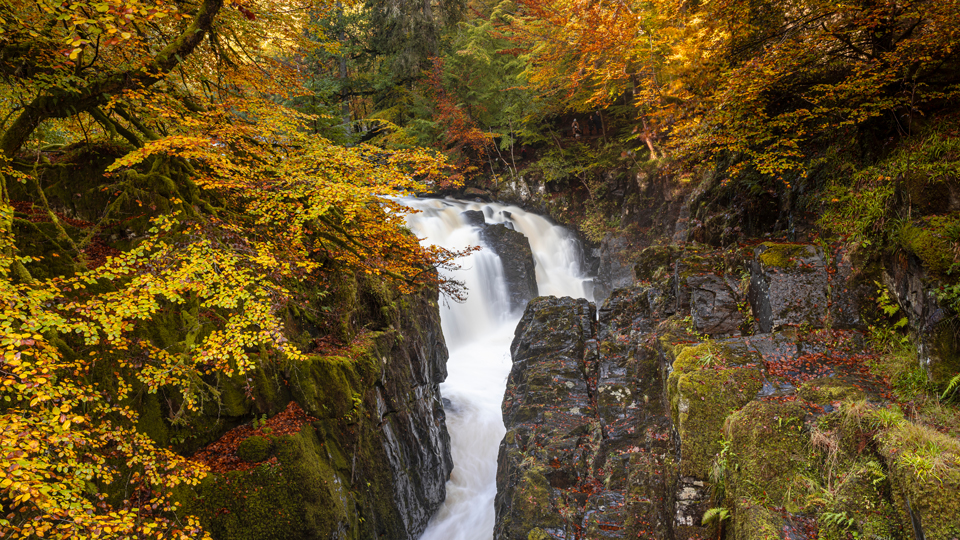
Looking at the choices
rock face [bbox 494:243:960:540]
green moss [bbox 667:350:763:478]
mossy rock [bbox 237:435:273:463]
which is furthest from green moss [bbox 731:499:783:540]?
mossy rock [bbox 237:435:273:463]

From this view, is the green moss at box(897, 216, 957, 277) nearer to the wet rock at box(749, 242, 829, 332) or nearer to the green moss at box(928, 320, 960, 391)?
the green moss at box(928, 320, 960, 391)

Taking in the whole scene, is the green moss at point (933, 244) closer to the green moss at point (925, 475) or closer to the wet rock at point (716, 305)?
the green moss at point (925, 475)

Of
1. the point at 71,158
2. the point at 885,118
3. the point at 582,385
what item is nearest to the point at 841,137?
the point at 885,118

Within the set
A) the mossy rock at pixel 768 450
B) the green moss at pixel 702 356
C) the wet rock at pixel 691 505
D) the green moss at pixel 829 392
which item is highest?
the green moss at pixel 702 356

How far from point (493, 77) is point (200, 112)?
17984mm

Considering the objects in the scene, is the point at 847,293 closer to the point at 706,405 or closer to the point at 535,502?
the point at 706,405

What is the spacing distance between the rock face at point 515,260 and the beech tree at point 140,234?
10.7m

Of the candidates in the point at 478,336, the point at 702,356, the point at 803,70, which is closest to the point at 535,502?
the point at 702,356

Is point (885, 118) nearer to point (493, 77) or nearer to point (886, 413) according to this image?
point (886, 413)

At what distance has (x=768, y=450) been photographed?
4070 millimetres

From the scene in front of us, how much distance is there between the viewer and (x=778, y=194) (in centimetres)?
874

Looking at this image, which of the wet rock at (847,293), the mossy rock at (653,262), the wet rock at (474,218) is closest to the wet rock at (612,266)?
the wet rock at (474,218)

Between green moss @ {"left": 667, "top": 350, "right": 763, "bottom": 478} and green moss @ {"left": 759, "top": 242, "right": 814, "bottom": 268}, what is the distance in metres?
2.33

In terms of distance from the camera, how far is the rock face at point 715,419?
138 inches
